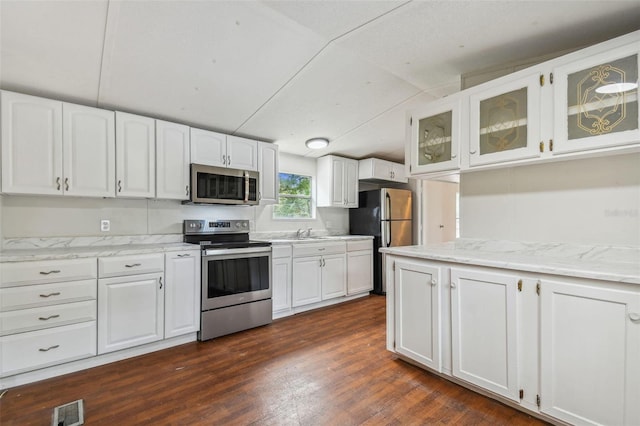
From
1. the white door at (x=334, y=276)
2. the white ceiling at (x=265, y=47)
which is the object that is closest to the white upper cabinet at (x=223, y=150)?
the white ceiling at (x=265, y=47)

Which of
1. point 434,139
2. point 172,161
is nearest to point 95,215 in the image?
point 172,161

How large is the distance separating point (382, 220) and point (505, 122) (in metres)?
2.84

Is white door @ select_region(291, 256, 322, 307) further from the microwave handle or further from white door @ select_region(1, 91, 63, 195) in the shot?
white door @ select_region(1, 91, 63, 195)

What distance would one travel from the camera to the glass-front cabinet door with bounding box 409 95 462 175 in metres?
2.37

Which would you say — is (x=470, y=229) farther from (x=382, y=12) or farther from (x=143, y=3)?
(x=143, y=3)

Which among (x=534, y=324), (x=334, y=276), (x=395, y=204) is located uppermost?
(x=395, y=204)

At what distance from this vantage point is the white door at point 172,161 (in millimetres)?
3013

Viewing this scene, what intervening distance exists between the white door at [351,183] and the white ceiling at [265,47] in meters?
1.75

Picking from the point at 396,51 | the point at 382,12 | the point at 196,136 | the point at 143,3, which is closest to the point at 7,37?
the point at 143,3

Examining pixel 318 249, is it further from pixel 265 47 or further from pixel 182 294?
pixel 265 47

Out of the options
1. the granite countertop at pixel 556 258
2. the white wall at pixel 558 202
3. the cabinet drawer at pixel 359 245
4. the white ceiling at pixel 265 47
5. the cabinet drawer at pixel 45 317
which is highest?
the white ceiling at pixel 265 47

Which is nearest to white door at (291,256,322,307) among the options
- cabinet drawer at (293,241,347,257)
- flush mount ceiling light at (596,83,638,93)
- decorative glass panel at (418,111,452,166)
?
cabinet drawer at (293,241,347,257)

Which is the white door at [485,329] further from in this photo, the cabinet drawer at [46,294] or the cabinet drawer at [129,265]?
the cabinet drawer at [46,294]

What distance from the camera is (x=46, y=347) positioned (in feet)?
7.43
